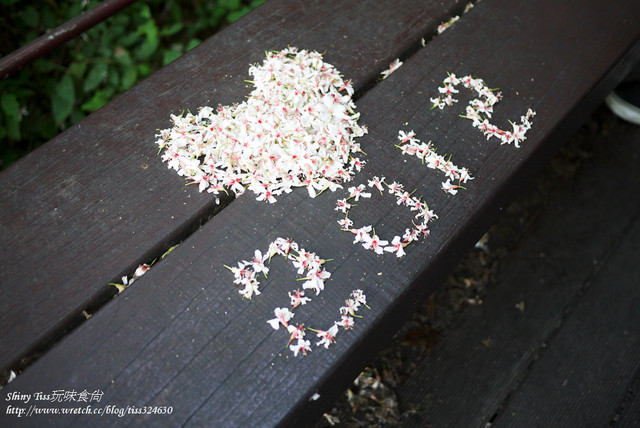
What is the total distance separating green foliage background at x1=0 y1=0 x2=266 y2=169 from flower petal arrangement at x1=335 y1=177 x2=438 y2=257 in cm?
136

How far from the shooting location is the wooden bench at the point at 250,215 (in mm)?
1029

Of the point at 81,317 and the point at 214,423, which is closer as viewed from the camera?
the point at 214,423

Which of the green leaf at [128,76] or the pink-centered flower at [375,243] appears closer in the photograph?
the pink-centered flower at [375,243]

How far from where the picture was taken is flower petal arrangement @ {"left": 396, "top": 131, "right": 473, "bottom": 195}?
1.31m

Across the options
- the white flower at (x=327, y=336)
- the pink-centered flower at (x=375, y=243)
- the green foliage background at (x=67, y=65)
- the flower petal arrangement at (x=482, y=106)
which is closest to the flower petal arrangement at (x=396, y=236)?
the pink-centered flower at (x=375, y=243)

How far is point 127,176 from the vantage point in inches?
51.4

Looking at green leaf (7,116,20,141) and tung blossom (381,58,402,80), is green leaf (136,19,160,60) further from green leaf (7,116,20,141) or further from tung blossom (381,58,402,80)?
tung blossom (381,58,402,80)

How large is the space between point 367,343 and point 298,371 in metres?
0.18

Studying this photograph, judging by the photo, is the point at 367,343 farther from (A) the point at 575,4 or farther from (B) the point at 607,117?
(B) the point at 607,117

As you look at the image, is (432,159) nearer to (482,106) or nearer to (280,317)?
(482,106)

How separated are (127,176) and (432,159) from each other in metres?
0.80

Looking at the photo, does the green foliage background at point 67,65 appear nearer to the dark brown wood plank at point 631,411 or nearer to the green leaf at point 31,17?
the green leaf at point 31,17

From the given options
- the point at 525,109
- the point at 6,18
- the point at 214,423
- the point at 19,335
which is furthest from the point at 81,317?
the point at 6,18

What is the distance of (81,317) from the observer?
111cm
